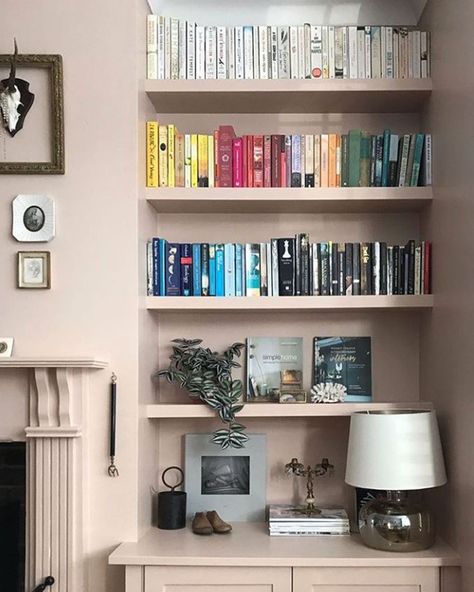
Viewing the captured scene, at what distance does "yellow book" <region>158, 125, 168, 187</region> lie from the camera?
297 centimetres

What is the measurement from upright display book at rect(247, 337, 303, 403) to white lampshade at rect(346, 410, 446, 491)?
1.73ft

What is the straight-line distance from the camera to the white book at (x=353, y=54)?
9.86ft

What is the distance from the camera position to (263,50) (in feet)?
9.86

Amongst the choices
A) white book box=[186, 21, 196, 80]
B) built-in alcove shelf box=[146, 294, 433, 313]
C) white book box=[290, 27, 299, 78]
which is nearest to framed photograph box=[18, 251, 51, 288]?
built-in alcove shelf box=[146, 294, 433, 313]


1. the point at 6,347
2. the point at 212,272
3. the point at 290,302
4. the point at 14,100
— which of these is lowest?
the point at 6,347

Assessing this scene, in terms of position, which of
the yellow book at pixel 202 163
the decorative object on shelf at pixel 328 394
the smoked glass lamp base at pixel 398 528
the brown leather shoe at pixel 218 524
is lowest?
the brown leather shoe at pixel 218 524

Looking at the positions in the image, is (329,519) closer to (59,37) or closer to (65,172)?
(65,172)

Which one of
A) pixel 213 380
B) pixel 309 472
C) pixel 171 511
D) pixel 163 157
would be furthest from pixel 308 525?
pixel 163 157

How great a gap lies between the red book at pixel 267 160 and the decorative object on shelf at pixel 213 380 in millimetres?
600

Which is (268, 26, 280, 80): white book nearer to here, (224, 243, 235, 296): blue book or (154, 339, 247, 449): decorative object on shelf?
(224, 243, 235, 296): blue book

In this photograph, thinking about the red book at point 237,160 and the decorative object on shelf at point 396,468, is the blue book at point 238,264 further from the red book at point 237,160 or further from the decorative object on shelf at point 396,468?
the decorative object on shelf at point 396,468

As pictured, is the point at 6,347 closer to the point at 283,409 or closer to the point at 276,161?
the point at 283,409

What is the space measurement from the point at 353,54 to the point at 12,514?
1906 mm

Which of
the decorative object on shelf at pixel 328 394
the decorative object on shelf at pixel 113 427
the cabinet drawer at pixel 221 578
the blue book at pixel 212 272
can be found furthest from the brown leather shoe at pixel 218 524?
the blue book at pixel 212 272
